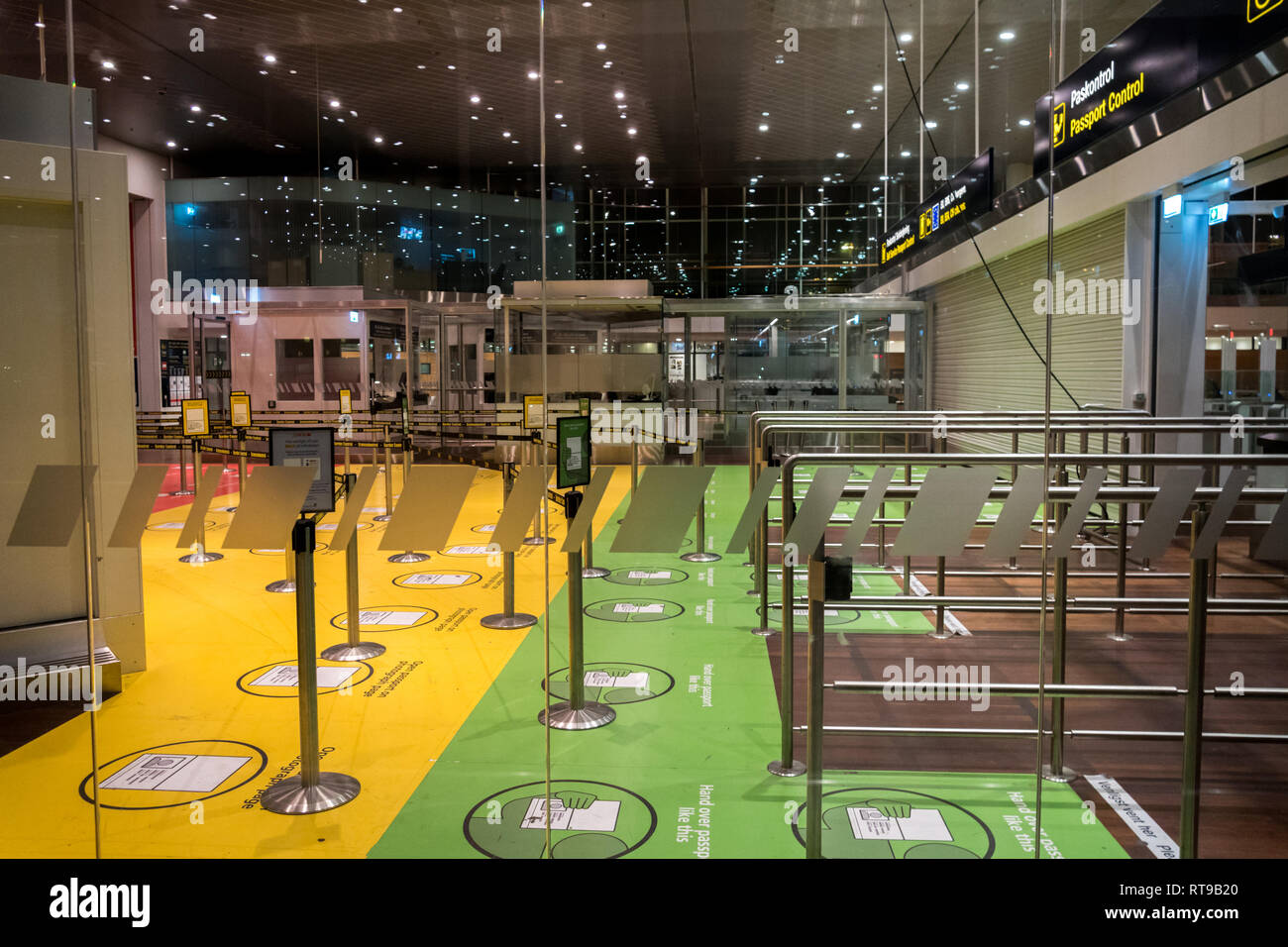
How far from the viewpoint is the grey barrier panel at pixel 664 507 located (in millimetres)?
2398

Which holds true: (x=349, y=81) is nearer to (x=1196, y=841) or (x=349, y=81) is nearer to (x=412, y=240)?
(x=412, y=240)

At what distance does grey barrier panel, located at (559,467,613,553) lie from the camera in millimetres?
2670

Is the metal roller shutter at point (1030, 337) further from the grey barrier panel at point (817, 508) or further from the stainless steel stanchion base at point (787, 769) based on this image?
the grey barrier panel at point (817, 508)

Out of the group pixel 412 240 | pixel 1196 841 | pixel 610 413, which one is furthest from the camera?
pixel 412 240

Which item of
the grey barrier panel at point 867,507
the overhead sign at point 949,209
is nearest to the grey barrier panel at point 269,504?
the grey barrier panel at point 867,507

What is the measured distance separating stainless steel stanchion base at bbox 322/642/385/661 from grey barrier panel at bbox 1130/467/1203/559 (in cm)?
297

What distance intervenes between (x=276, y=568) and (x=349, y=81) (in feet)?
10.7

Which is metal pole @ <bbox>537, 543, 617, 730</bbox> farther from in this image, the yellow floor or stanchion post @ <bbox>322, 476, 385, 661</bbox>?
stanchion post @ <bbox>322, 476, 385, 661</bbox>

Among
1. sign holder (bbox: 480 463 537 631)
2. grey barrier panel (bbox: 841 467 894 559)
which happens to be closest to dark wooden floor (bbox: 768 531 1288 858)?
grey barrier panel (bbox: 841 467 894 559)

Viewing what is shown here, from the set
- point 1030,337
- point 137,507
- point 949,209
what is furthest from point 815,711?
point 1030,337

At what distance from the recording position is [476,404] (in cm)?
293

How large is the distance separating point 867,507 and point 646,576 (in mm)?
3005

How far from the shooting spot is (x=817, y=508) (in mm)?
2309
